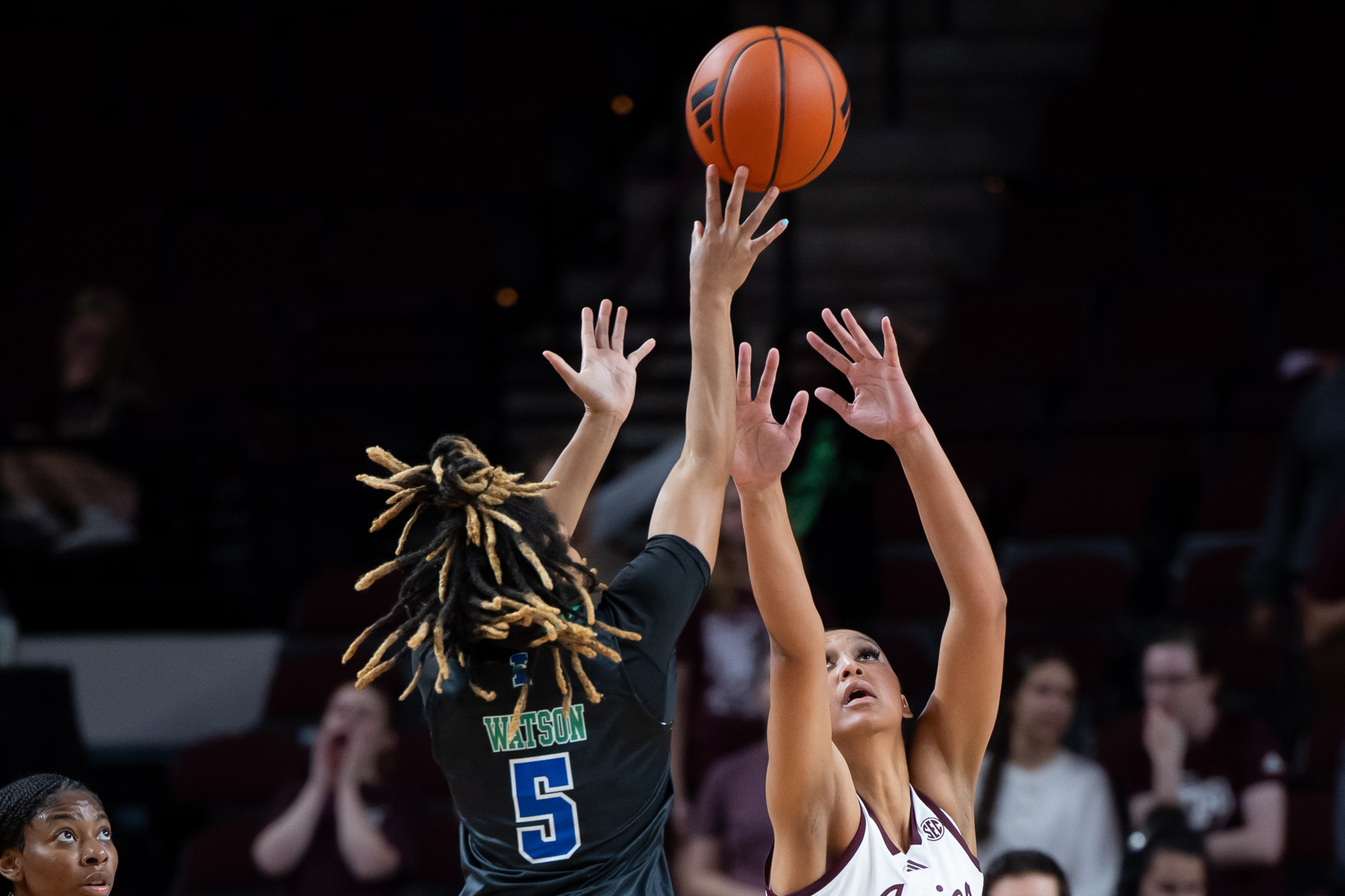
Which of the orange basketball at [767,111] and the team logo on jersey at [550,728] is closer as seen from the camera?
the team logo on jersey at [550,728]

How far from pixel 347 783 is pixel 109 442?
1935mm

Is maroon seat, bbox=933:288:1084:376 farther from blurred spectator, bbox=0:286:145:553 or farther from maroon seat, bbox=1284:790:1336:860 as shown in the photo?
blurred spectator, bbox=0:286:145:553

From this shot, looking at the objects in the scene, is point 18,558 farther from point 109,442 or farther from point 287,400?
point 287,400

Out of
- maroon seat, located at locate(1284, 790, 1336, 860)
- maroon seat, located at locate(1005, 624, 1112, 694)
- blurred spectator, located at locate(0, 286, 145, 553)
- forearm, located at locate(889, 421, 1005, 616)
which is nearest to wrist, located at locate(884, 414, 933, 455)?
forearm, located at locate(889, 421, 1005, 616)

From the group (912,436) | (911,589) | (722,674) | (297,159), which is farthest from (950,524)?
Answer: (297,159)

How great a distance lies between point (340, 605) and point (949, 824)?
12.8 feet

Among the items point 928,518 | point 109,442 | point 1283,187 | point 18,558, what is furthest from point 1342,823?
point 18,558

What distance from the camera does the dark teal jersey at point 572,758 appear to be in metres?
2.44

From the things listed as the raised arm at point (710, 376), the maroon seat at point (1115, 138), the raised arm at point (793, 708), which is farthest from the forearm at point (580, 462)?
the maroon seat at point (1115, 138)

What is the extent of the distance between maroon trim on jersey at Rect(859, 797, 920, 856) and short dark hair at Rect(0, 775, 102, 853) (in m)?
1.35

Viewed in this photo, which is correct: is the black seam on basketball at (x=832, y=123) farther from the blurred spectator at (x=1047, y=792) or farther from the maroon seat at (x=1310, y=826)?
the maroon seat at (x=1310, y=826)

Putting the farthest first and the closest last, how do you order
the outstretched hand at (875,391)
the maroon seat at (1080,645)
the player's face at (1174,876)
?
the maroon seat at (1080,645) < the player's face at (1174,876) < the outstretched hand at (875,391)

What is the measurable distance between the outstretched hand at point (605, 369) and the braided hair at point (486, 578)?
0.43 meters

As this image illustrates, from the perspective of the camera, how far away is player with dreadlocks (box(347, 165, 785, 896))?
7.98 ft
